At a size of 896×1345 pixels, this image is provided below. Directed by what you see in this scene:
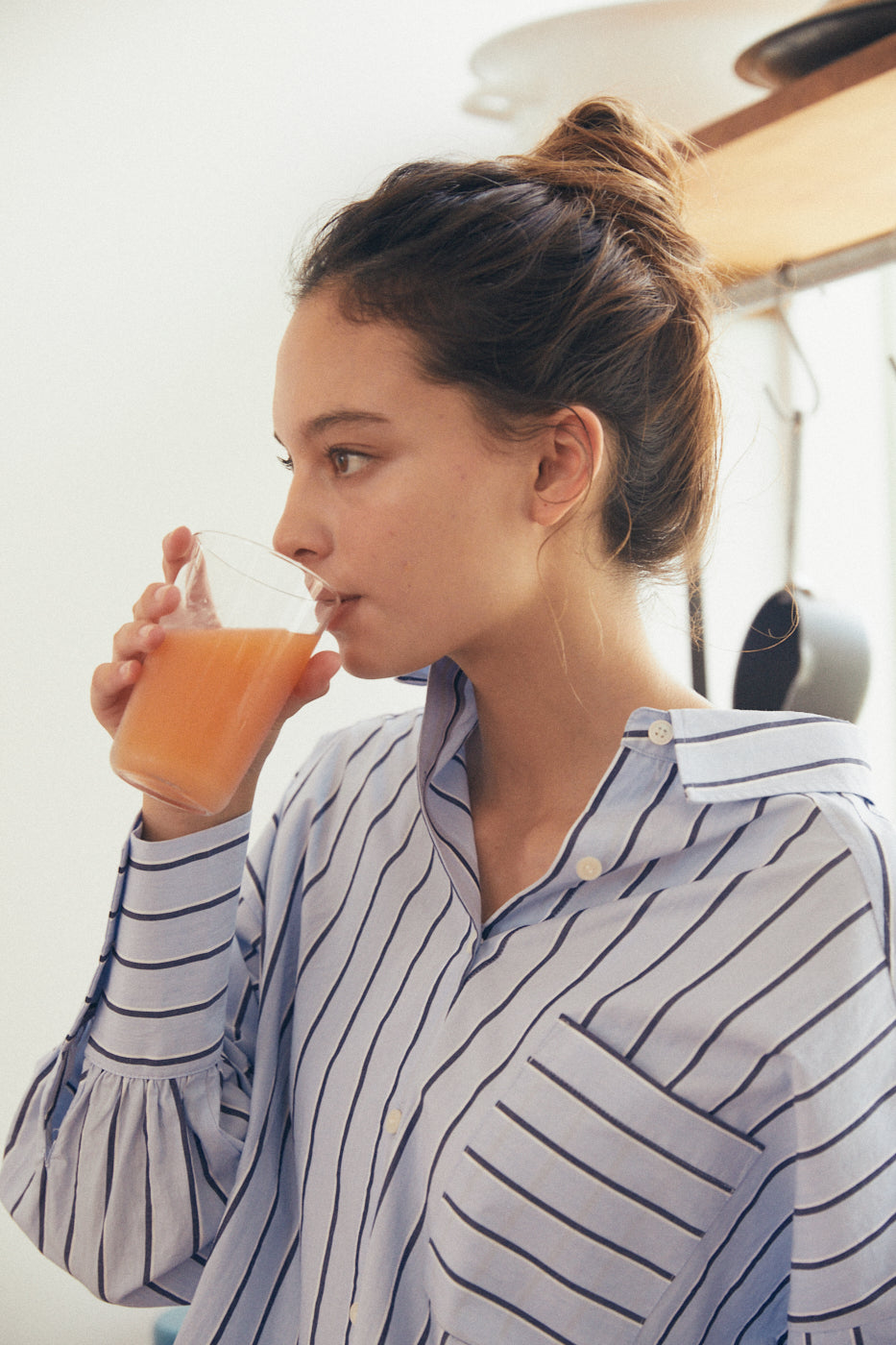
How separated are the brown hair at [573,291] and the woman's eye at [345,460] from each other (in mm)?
74

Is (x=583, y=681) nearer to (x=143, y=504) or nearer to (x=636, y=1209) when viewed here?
(x=636, y=1209)

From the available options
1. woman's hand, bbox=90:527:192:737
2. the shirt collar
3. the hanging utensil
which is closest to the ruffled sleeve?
A: woman's hand, bbox=90:527:192:737

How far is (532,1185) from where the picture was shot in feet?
2.48

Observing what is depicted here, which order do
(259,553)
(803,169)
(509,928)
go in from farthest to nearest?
(803,169)
(509,928)
(259,553)

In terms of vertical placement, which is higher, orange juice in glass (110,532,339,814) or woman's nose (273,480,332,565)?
woman's nose (273,480,332,565)

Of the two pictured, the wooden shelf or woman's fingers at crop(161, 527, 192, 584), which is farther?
the wooden shelf

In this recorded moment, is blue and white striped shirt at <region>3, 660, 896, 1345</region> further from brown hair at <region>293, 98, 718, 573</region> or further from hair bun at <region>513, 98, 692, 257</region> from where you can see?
hair bun at <region>513, 98, 692, 257</region>

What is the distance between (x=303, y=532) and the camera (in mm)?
802

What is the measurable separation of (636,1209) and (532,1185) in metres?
0.07

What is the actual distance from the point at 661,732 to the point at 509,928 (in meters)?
0.18

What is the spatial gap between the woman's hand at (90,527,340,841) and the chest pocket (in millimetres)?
321

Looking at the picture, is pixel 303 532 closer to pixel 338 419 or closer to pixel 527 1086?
pixel 338 419

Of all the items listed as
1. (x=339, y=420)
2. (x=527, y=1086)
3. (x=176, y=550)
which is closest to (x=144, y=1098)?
(x=527, y=1086)

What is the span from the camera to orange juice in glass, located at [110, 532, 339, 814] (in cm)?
76
